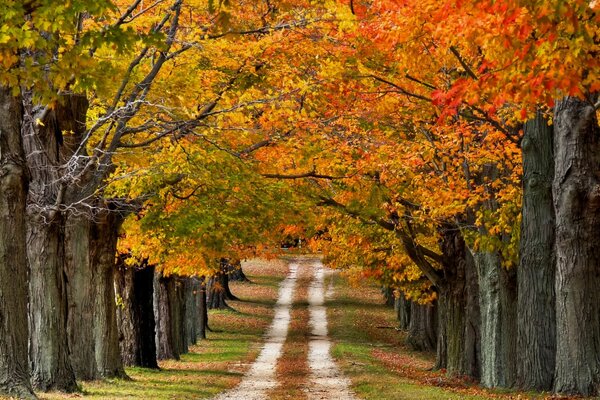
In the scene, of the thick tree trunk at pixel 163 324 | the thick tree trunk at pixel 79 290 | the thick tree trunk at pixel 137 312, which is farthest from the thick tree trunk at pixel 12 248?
the thick tree trunk at pixel 163 324

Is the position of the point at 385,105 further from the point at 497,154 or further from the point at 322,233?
the point at 322,233

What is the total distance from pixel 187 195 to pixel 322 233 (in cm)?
1740

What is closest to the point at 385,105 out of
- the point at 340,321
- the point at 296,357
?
the point at 296,357

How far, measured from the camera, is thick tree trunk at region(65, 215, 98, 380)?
20.6m

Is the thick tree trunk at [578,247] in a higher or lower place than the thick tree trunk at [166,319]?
higher

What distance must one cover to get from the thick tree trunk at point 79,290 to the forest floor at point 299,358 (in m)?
0.80

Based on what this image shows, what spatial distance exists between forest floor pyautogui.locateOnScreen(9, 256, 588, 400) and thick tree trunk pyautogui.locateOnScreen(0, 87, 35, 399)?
8.11ft

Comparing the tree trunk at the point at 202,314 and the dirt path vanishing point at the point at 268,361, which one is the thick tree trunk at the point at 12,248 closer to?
the dirt path vanishing point at the point at 268,361

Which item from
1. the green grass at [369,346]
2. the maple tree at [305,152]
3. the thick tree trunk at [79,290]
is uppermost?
the maple tree at [305,152]

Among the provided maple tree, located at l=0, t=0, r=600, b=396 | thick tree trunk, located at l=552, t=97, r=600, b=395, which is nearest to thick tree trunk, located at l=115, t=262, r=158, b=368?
maple tree, located at l=0, t=0, r=600, b=396

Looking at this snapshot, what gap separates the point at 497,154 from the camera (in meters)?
22.1

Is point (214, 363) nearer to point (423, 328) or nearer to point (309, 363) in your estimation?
point (309, 363)

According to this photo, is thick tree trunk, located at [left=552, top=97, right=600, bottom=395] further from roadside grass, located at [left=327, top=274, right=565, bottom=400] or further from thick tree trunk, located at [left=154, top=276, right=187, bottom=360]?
thick tree trunk, located at [left=154, top=276, right=187, bottom=360]

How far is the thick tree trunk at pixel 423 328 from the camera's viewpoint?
45.7 m
